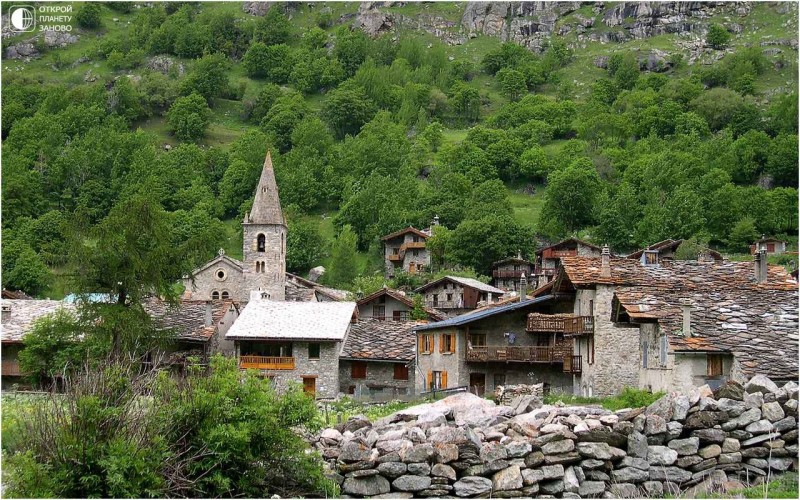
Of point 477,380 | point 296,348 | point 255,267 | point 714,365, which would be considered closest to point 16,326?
point 296,348

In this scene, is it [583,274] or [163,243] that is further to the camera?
[163,243]

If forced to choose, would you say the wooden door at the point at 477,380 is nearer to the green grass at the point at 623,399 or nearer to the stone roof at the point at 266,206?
the green grass at the point at 623,399

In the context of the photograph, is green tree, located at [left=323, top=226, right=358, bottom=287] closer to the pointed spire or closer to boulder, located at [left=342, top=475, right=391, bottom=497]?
the pointed spire

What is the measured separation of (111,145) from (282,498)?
155 metres

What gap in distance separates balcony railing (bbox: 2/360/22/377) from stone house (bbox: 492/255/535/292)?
1950 inches

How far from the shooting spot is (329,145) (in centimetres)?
17525

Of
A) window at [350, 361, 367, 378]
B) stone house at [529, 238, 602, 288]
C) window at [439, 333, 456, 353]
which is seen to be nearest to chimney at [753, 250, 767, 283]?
window at [439, 333, 456, 353]

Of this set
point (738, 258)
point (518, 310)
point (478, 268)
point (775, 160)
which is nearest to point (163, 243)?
point (518, 310)

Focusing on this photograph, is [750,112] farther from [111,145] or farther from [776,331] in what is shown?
[776,331]

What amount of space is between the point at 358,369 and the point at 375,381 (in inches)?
42.1

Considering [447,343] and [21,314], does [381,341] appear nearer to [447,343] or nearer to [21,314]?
[447,343]

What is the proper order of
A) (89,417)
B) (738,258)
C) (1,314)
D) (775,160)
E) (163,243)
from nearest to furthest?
(89,417)
(163,243)
(1,314)
(738,258)
(775,160)

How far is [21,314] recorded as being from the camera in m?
57.6

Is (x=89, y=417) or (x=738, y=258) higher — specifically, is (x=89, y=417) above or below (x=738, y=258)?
below
